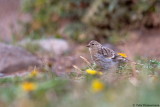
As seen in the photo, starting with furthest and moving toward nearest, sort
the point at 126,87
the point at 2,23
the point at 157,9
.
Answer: the point at 2,23 → the point at 157,9 → the point at 126,87

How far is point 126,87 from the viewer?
4.70 m

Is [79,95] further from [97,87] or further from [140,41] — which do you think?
[140,41]

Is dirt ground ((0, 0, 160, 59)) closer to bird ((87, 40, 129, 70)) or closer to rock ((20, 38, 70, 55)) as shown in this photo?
rock ((20, 38, 70, 55))

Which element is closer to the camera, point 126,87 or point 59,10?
point 126,87

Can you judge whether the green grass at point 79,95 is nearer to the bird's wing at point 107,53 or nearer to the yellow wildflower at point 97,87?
the yellow wildflower at point 97,87

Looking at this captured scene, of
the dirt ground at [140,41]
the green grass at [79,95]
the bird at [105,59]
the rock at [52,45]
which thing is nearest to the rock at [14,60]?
the rock at [52,45]

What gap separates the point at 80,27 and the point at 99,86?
33.5 ft

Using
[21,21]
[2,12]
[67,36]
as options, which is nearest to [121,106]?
[67,36]

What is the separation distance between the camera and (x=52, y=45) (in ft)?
44.1

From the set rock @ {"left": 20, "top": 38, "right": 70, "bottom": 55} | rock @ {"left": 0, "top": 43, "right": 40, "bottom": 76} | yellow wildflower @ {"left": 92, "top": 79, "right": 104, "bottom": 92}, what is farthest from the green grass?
rock @ {"left": 20, "top": 38, "right": 70, "bottom": 55}

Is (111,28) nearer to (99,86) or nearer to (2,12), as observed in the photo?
(2,12)

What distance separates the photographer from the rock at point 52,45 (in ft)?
43.3

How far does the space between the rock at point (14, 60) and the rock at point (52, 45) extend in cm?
154

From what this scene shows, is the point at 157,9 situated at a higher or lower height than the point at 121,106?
higher
